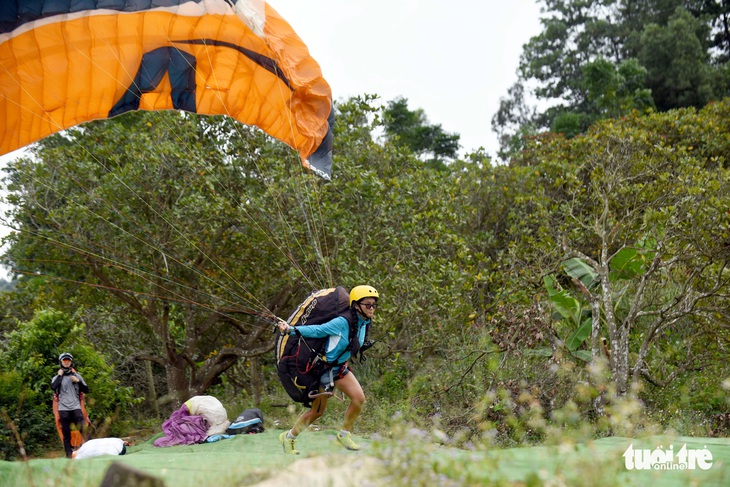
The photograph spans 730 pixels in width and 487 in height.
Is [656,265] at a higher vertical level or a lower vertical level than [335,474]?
higher

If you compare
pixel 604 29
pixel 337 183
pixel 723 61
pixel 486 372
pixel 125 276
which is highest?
pixel 604 29

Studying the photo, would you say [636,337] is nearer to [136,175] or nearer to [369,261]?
[369,261]

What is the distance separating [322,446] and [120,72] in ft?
13.9

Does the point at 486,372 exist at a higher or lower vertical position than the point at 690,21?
lower

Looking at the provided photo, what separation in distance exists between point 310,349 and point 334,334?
0.76 feet

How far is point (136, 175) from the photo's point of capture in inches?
365

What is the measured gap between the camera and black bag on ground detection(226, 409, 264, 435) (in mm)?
8422

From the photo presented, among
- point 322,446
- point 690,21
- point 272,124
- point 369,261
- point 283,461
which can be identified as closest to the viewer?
point 283,461

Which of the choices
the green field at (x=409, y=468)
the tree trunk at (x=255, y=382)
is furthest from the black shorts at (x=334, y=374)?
the tree trunk at (x=255, y=382)

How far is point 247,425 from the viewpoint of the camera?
27.7ft

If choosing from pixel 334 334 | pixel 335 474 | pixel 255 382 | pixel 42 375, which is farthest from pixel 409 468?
pixel 255 382

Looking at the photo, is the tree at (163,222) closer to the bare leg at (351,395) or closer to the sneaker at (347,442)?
the bare leg at (351,395)

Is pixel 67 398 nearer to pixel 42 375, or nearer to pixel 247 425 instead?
pixel 42 375

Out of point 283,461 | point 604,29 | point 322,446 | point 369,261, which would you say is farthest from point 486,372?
point 604,29
